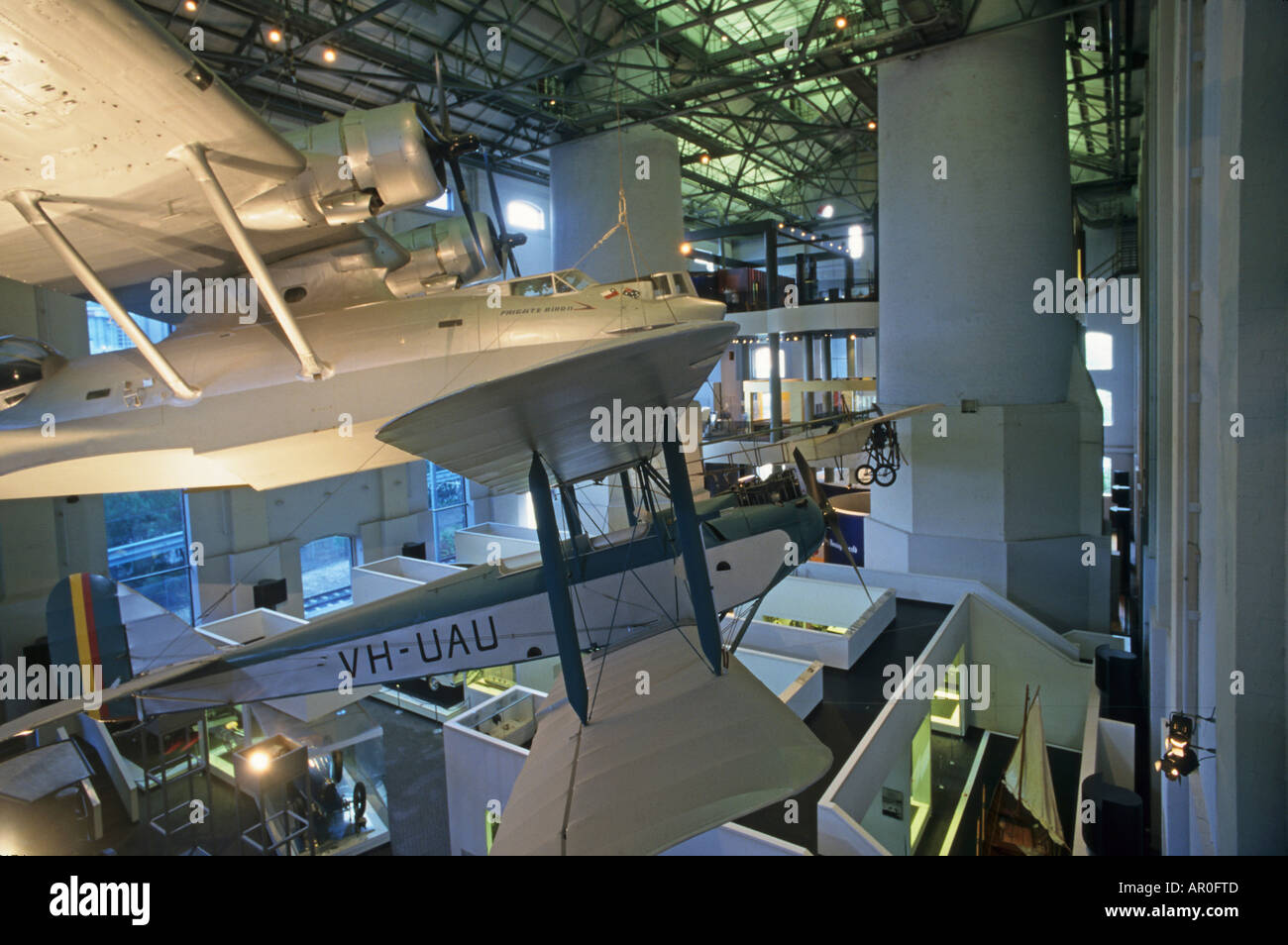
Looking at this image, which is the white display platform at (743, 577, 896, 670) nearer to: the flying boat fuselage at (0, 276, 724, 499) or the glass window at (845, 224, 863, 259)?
the flying boat fuselage at (0, 276, 724, 499)

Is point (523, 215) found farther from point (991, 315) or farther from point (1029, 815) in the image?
point (1029, 815)

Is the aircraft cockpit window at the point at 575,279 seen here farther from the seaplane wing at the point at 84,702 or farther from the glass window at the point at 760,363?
the glass window at the point at 760,363

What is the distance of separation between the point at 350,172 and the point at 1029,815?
8.63 m

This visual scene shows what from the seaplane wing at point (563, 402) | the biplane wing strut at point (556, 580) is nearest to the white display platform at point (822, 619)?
the biplane wing strut at point (556, 580)

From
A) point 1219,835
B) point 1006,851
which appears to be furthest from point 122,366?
point 1006,851

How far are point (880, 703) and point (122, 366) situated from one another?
7.78 meters

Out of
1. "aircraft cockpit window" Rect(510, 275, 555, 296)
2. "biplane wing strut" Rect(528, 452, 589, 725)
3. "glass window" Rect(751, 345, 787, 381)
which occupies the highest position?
"glass window" Rect(751, 345, 787, 381)

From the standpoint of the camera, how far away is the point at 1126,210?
24891 mm

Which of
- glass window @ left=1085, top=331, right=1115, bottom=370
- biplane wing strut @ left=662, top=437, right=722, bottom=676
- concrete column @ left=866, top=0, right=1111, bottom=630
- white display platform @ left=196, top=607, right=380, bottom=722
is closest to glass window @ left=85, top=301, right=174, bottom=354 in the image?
white display platform @ left=196, top=607, right=380, bottom=722

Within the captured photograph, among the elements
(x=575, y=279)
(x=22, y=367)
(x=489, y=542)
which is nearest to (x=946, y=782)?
(x=575, y=279)

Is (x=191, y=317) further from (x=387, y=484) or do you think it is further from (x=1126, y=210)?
(x=1126, y=210)

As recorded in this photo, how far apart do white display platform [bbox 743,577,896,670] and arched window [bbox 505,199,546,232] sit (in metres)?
14.2

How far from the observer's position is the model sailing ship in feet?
20.7

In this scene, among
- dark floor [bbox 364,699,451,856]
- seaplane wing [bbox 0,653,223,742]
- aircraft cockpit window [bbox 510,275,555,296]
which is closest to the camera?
seaplane wing [bbox 0,653,223,742]
